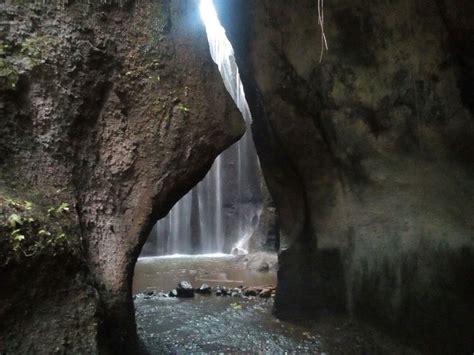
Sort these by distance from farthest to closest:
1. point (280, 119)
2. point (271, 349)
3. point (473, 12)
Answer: point (280, 119) → point (271, 349) → point (473, 12)

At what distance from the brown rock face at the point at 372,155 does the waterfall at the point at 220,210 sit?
1053cm

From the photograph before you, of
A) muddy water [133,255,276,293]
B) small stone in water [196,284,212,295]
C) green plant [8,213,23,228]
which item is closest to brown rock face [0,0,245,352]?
green plant [8,213,23,228]

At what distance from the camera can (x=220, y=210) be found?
1808 cm

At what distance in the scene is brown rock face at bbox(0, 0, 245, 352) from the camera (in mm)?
3771

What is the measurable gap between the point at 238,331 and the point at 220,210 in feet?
40.3

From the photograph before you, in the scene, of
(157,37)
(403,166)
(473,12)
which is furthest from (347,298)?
(157,37)

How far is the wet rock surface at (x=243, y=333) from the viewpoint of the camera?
513cm

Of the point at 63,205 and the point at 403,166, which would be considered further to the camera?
the point at 403,166

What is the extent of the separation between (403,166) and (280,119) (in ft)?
6.34

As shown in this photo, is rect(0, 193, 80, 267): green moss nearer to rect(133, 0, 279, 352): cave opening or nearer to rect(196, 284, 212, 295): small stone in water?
rect(133, 0, 279, 352): cave opening

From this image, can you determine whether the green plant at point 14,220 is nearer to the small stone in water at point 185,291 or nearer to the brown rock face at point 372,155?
the brown rock face at point 372,155

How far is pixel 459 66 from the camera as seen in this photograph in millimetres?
4750

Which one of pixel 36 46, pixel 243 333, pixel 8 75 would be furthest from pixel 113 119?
pixel 243 333

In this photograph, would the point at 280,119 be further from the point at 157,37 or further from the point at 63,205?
the point at 63,205
